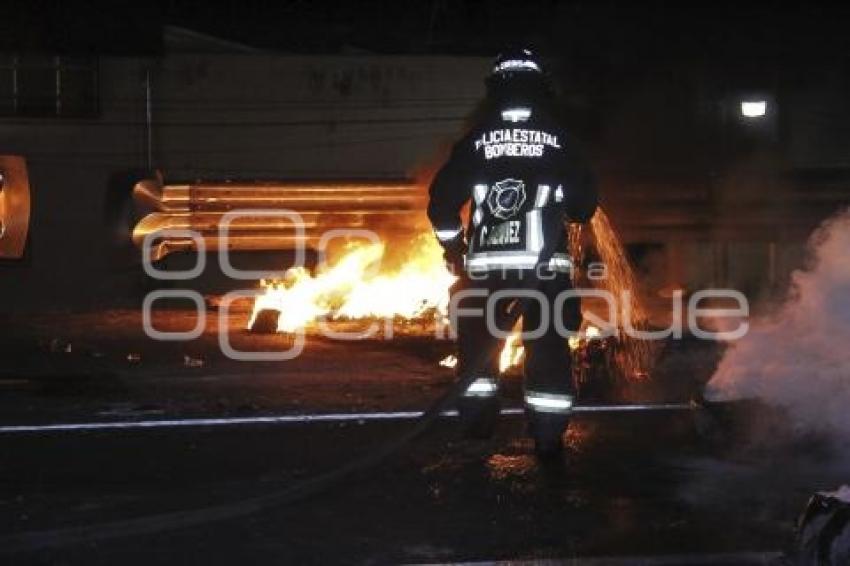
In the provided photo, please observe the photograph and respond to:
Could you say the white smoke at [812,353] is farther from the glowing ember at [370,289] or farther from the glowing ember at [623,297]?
the glowing ember at [370,289]

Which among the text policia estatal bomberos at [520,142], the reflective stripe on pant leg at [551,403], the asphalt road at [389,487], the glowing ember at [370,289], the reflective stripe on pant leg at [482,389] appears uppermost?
the text policia estatal bomberos at [520,142]

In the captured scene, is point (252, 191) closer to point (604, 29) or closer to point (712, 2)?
point (604, 29)

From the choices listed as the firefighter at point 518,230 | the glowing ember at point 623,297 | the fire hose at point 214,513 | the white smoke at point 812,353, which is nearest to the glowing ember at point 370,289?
the glowing ember at point 623,297

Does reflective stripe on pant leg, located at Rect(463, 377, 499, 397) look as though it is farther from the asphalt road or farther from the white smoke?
the white smoke

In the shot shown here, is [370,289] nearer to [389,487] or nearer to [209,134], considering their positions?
[209,134]

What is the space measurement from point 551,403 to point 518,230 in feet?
2.75

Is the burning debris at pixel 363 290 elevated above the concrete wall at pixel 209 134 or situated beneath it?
situated beneath

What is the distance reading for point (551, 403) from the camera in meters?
5.16

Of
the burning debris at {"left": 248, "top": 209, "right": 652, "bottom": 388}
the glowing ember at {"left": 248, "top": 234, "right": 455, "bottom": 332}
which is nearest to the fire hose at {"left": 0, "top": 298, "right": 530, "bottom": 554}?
the burning debris at {"left": 248, "top": 209, "right": 652, "bottom": 388}

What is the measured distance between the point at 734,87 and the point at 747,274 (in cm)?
305

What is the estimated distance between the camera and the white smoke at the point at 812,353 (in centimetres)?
512

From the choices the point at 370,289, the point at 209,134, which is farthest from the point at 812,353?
the point at 209,134

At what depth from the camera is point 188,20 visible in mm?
16609

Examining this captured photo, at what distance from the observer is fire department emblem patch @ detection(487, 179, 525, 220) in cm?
530
